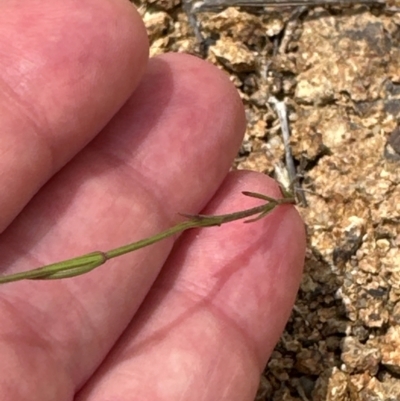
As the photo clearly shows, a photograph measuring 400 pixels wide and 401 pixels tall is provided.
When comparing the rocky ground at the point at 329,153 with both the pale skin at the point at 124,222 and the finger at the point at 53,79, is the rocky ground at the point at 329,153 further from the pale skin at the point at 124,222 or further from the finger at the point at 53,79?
the finger at the point at 53,79

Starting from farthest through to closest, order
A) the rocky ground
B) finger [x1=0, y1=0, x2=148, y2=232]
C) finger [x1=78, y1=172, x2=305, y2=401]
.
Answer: the rocky ground → finger [x1=78, y1=172, x2=305, y2=401] → finger [x1=0, y1=0, x2=148, y2=232]

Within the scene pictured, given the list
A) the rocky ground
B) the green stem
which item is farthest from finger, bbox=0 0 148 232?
the rocky ground

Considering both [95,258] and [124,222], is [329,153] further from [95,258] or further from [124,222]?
[95,258]

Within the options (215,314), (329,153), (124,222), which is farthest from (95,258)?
(329,153)

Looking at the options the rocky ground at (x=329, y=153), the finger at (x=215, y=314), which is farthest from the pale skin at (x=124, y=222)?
the rocky ground at (x=329, y=153)

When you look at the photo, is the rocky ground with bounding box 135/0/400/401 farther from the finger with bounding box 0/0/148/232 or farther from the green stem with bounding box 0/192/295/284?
the finger with bounding box 0/0/148/232

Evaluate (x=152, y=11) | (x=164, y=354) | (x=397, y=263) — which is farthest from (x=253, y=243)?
(x=152, y=11)

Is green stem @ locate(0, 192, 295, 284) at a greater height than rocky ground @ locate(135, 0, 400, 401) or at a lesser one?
greater
